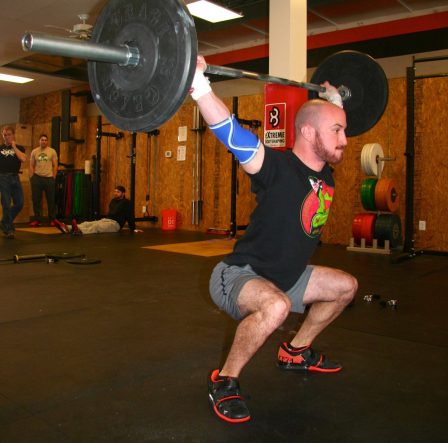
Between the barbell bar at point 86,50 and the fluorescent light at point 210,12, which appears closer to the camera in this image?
Answer: the barbell bar at point 86,50

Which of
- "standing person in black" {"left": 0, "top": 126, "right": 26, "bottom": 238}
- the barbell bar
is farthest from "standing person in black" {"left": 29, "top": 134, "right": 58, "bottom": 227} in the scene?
the barbell bar

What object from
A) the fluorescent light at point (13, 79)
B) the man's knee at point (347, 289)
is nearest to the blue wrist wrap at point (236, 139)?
the man's knee at point (347, 289)

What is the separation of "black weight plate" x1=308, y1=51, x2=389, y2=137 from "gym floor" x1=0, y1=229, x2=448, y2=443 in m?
1.04

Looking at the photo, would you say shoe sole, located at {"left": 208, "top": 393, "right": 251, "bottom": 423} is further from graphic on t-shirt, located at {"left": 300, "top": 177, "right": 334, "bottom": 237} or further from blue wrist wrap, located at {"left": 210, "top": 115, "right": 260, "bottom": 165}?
blue wrist wrap, located at {"left": 210, "top": 115, "right": 260, "bottom": 165}

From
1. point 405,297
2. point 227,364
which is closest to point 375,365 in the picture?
point 227,364

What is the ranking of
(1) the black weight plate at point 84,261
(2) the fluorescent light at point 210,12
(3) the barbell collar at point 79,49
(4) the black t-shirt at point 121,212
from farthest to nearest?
1. (4) the black t-shirt at point 121,212
2. (2) the fluorescent light at point 210,12
3. (1) the black weight plate at point 84,261
4. (3) the barbell collar at point 79,49

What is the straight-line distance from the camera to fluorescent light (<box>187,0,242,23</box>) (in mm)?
5250

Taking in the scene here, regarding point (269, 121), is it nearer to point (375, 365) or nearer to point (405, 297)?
point (405, 297)

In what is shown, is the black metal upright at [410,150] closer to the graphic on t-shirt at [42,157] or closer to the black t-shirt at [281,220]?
the black t-shirt at [281,220]

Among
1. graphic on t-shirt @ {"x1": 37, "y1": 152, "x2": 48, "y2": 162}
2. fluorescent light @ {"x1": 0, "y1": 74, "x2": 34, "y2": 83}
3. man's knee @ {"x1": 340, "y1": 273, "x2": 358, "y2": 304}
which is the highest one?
fluorescent light @ {"x1": 0, "y1": 74, "x2": 34, "y2": 83}

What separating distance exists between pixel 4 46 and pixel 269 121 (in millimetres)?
4754

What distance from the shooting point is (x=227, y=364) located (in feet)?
5.23

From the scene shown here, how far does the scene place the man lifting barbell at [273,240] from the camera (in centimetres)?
150

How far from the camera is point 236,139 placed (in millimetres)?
1483
